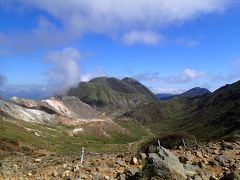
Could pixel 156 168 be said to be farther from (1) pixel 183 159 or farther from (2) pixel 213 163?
(2) pixel 213 163

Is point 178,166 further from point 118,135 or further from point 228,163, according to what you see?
point 118,135

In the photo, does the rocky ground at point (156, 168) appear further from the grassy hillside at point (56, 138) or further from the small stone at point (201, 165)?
the grassy hillside at point (56, 138)

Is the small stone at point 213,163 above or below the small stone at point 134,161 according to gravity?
below

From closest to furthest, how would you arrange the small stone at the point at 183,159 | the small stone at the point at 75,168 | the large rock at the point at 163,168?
1. the large rock at the point at 163,168
2. the small stone at the point at 75,168
3. the small stone at the point at 183,159

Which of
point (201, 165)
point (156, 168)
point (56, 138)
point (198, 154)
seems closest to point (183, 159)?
point (201, 165)

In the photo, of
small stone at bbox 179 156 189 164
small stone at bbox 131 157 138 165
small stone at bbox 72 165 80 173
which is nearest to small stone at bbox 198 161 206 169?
small stone at bbox 179 156 189 164

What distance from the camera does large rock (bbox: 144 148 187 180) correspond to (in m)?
21.0

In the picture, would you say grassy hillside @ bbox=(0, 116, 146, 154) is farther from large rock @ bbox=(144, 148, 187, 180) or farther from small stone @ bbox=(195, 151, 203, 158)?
large rock @ bbox=(144, 148, 187, 180)

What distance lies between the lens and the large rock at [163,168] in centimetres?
2097

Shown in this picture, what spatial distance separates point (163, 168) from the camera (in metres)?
21.2

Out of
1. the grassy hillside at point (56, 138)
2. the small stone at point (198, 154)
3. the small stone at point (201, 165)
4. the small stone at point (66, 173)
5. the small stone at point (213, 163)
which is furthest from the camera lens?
the grassy hillside at point (56, 138)

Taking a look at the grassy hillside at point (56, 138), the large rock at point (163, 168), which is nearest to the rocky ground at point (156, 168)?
the large rock at point (163, 168)

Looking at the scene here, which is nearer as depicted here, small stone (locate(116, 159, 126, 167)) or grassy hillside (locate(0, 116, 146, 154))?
small stone (locate(116, 159, 126, 167))

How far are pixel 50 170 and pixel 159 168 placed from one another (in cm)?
939
